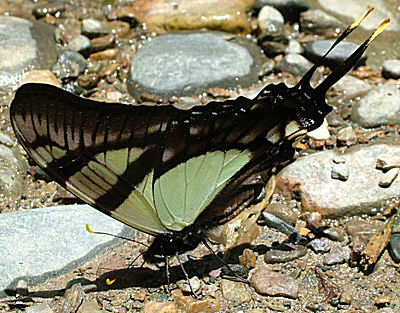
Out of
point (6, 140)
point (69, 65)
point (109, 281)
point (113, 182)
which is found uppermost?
point (113, 182)

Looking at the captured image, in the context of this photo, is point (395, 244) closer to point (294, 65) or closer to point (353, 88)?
point (353, 88)

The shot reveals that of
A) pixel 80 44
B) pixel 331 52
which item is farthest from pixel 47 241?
pixel 331 52

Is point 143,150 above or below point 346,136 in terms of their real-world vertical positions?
above

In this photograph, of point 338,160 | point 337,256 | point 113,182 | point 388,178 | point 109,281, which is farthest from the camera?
point 338,160

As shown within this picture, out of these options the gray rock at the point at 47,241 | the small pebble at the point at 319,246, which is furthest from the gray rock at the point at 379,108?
the gray rock at the point at 47,241

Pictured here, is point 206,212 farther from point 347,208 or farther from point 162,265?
point 347,208
